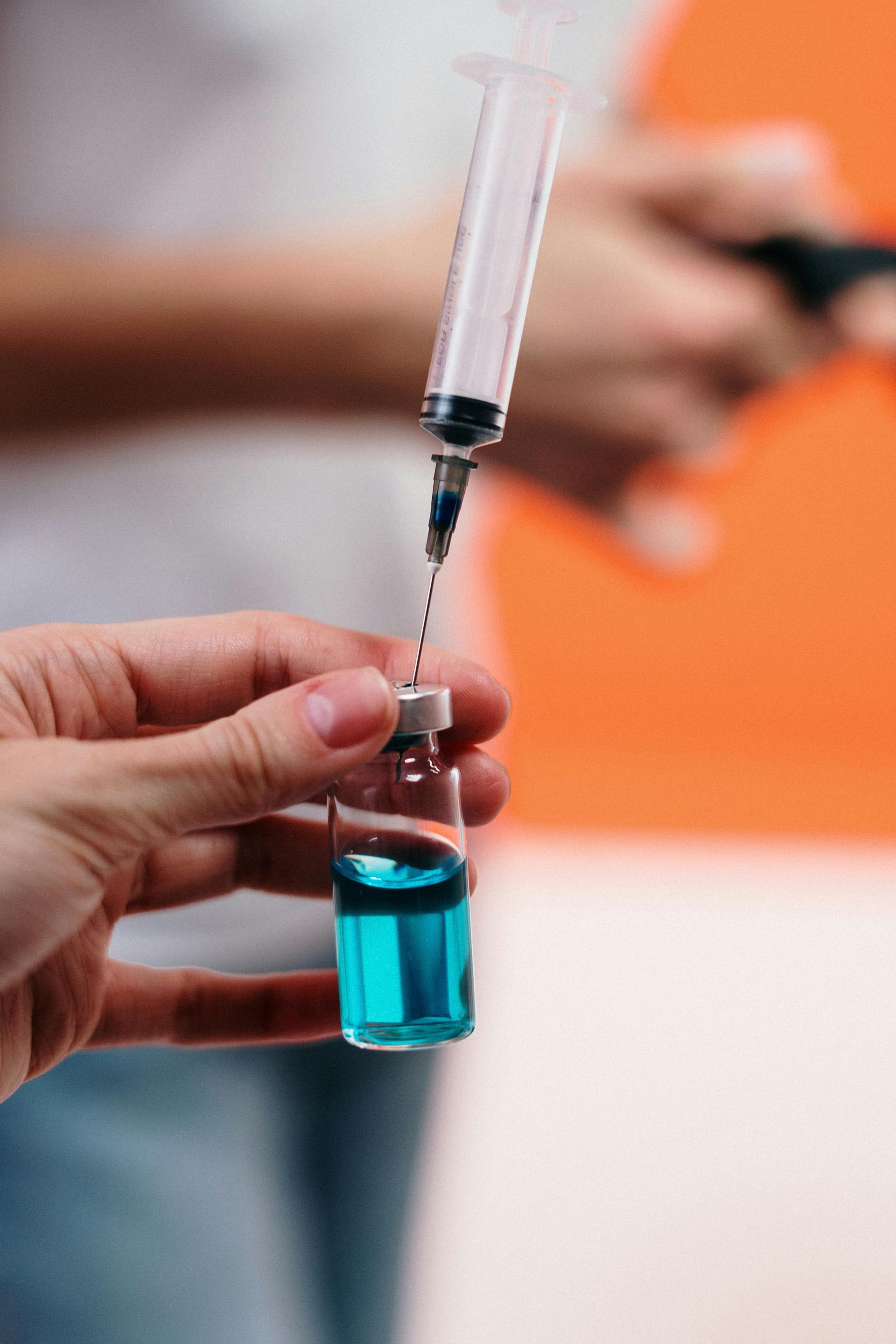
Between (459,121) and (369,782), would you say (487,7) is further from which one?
(369,782)

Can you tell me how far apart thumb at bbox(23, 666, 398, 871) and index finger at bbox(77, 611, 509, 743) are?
0.21 m

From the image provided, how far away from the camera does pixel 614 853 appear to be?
2.46 metres

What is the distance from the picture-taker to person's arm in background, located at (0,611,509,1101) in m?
0.62

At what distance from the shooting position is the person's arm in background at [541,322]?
1.34m

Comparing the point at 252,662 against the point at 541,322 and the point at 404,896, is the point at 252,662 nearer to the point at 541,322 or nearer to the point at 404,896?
the point at 404,896

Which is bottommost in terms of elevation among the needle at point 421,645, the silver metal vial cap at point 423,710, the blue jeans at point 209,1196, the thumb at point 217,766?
the blue jeans at point 209,1196

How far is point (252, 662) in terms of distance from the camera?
900 millimetres

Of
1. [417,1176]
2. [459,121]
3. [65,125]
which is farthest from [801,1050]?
[65,125]

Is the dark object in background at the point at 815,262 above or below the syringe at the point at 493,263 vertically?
above

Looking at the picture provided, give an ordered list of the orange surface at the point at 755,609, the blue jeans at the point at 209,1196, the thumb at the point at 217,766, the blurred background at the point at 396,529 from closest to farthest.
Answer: the thumb at the point at 217,766 → the blue jeans at the point at 209,1196 → the blurred background at the point at 396,529 → the orange surface at the point at 755,609

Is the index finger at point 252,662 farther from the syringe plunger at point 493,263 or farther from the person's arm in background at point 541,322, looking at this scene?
the person's arm in background at point 541,322

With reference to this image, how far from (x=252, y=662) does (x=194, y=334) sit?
64 cm

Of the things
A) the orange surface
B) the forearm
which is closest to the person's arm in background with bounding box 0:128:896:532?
the forearm

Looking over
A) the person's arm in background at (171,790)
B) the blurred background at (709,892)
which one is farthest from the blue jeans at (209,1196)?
the person's arm in background at (171,790)
